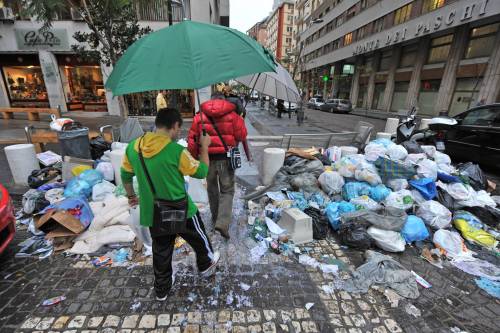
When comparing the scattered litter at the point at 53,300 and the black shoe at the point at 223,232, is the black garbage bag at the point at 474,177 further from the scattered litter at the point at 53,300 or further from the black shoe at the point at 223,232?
the scattered litter at the point at 53,300

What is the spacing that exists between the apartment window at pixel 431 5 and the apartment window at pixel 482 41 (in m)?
3.19

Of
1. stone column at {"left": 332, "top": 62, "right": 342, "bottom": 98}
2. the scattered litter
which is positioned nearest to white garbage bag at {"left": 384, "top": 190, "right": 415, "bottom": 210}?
the scattered litter

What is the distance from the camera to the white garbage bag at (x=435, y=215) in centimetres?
361

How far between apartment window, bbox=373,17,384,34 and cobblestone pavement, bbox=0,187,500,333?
30.8m

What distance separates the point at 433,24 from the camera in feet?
61.8

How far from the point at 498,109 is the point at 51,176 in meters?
9.90

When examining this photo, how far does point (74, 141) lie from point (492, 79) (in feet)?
77.0

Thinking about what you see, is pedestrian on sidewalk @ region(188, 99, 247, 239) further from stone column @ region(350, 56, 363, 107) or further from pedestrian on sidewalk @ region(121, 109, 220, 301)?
stone column @ region(350, 56, 363, 107)

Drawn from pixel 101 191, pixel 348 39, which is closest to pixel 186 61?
pixel 101 191

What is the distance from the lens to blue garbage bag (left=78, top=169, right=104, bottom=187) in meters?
4.33

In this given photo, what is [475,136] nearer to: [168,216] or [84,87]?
[168,216]

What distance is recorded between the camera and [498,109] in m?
5.70

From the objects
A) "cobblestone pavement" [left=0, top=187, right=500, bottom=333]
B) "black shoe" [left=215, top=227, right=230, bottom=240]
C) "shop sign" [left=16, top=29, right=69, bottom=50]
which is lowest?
"cobblestone pavement" [left=0, top=187, right=500, bottom=333]

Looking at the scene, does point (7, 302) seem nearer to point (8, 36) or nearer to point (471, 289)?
point (471, 289)
